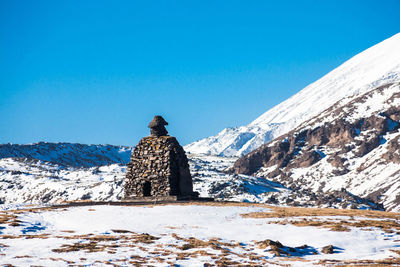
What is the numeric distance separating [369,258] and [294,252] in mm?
2499

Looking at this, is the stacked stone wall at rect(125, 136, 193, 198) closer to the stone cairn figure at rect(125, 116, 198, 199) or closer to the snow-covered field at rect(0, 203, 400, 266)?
the stone cairn figure at rect(125, 116, 198, 199)

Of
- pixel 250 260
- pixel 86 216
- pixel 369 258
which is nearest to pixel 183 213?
pixel 86 216

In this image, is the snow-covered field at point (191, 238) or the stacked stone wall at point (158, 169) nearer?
the snow-covered field at point (191, 238)

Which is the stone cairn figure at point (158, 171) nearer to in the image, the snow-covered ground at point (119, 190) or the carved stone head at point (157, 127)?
the carved stone head at point (157, 127)

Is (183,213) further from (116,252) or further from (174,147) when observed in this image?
(174,147)

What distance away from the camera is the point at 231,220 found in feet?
74.7

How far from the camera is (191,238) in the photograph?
18.3 meters

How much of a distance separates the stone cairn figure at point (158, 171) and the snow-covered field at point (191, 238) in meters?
10.2

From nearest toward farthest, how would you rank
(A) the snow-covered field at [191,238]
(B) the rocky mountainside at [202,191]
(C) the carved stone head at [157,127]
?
(A) the snow-covered field at [191,238] < (C) the carved stone head at [157,127] < (B) the rocky mountainside at [202,191]

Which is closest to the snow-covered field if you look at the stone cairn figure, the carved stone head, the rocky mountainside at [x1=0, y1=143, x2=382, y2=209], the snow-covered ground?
the stone cairn figure

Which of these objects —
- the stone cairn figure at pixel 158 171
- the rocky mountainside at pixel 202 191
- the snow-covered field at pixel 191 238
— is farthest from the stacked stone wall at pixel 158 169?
the rocky mountainside at pixel 202 191

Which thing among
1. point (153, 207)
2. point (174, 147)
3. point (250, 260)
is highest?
point (174, 147)

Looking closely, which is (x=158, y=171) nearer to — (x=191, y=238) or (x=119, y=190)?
(x=191, y=238)

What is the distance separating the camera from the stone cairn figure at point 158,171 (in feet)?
117
